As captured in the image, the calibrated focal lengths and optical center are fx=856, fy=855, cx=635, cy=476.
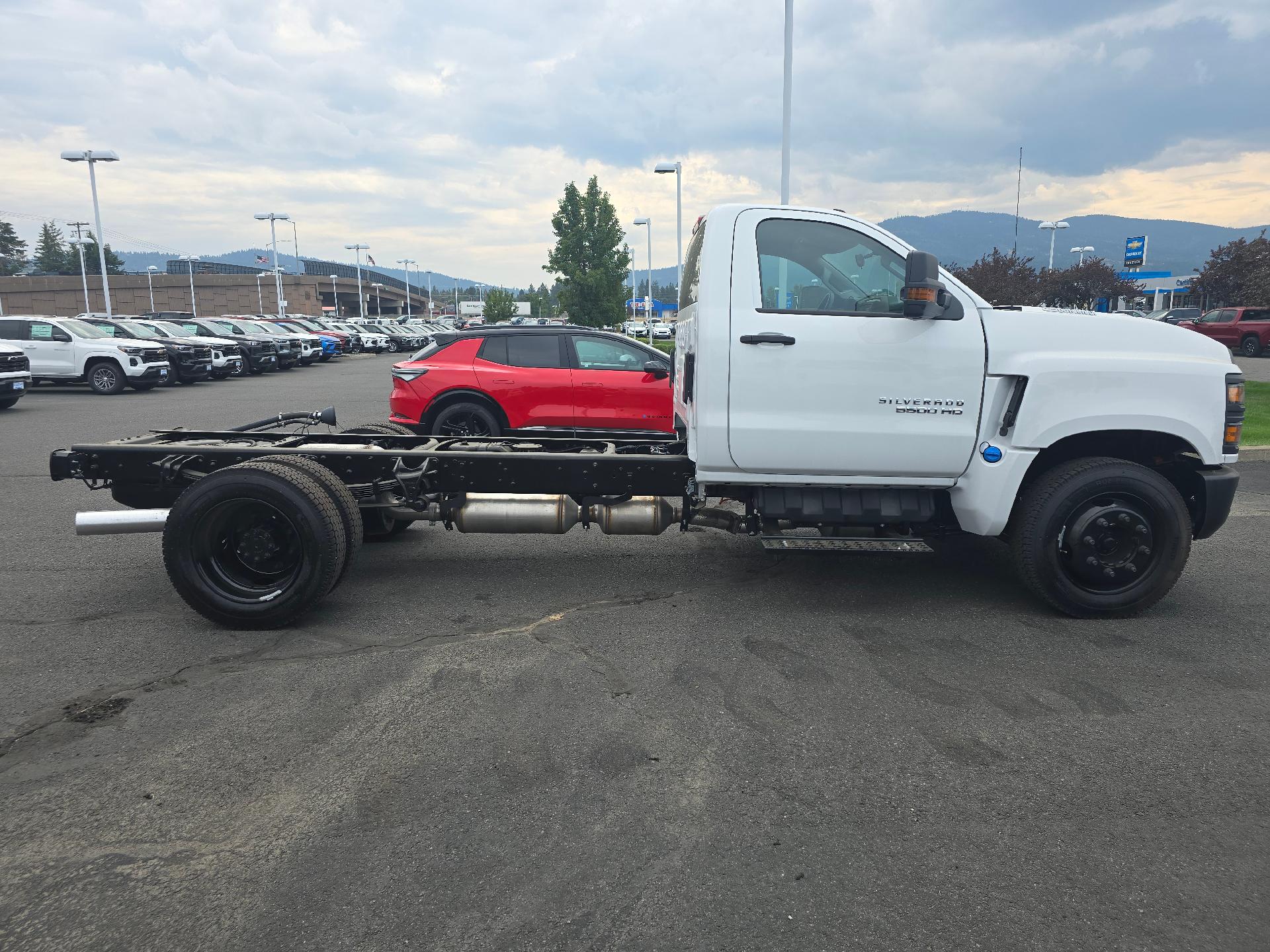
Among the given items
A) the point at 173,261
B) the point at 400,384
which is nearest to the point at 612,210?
the point at 400,384

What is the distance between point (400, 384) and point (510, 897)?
765cm

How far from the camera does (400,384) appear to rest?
955 centimetres

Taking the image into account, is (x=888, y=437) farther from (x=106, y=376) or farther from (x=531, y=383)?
(x=106, y=376)

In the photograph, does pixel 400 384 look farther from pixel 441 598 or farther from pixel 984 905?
pixel 984 905

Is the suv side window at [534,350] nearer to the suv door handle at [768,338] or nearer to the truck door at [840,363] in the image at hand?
the truck door at [840,363]

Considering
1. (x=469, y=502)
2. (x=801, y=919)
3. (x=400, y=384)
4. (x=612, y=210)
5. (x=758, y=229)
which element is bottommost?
(x=801, y=919)

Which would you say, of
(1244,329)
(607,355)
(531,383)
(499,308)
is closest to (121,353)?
(531,383)

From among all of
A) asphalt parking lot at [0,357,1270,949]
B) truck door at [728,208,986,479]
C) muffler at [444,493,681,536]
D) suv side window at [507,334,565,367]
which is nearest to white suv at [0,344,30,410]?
suv side window at [507,334,565,367]

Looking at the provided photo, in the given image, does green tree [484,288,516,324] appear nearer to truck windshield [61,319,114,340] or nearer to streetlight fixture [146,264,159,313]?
streetlight fixture [146,264,159,313]

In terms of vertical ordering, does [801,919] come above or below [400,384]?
below

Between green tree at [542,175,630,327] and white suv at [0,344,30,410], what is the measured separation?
24.8m

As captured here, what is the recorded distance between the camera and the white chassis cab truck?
472cm

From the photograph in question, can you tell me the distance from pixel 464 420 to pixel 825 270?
5.47m

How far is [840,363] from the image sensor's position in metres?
4.77
